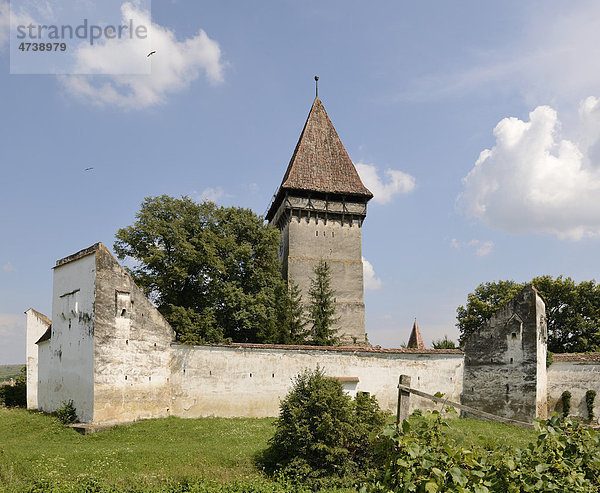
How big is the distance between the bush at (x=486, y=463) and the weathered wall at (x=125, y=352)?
13208 millimetres

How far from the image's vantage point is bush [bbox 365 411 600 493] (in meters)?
6.35

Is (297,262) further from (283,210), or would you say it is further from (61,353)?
(61,353)

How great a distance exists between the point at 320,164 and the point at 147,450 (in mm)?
24517

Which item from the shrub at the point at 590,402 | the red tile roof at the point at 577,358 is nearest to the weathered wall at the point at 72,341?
the red tile roof at the point at 577,358

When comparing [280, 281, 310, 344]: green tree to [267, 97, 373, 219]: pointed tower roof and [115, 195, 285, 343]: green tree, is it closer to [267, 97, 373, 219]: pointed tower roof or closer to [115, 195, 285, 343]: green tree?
[115, 195, 285, 343]: green tree

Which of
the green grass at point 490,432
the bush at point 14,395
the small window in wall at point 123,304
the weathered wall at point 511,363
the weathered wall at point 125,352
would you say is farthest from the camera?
the bush at point 14,395

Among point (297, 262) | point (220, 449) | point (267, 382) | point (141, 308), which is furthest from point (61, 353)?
point (297, 262)

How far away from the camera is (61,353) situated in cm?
1956

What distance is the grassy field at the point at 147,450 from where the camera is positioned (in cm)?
1073

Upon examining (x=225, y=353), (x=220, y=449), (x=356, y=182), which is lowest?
(x=220, y=449)

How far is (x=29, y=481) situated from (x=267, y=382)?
11.0 meters

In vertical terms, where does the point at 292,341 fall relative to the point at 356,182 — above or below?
below

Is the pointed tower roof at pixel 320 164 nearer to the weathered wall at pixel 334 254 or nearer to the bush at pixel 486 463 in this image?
the weathered wall at pixel 334 254

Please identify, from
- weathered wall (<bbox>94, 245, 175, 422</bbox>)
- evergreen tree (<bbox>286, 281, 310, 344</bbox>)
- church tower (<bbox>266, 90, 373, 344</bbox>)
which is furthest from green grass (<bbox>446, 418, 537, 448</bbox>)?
church tower (<bbox>266, 90, 373, 344</bbox>)
